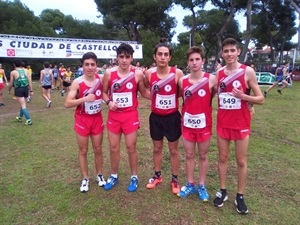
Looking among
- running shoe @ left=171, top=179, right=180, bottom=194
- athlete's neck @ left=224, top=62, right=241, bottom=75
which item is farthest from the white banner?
athlete's neck @ left=224, top=62, right=241, bottom=75

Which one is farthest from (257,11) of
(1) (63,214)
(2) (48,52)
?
(1) (63,214)

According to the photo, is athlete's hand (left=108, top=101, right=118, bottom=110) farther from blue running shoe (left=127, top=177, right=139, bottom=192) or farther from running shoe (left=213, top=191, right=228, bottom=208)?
running shoe (left=213, top=191, right=228, bottom=208)

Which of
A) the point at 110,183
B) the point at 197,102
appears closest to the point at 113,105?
the point at 197,102

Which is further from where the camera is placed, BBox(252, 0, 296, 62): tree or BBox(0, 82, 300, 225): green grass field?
BBox(252, 0, 296, 62): tree

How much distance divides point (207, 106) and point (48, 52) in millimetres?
15124

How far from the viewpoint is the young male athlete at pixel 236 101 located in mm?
3078

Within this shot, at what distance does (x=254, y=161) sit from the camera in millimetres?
4891

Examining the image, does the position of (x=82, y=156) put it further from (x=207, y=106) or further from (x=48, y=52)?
(x=48, y=52)

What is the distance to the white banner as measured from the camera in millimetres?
14938

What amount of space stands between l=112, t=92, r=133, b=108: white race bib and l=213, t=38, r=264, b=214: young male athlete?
116 cm

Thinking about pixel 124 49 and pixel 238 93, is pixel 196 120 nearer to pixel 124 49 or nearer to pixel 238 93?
pixel 238 93

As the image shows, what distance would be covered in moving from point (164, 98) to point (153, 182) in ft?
4.22

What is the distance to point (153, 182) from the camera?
3.99m

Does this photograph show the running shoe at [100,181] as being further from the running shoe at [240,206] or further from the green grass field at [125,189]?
the running shoe at [240,206]
